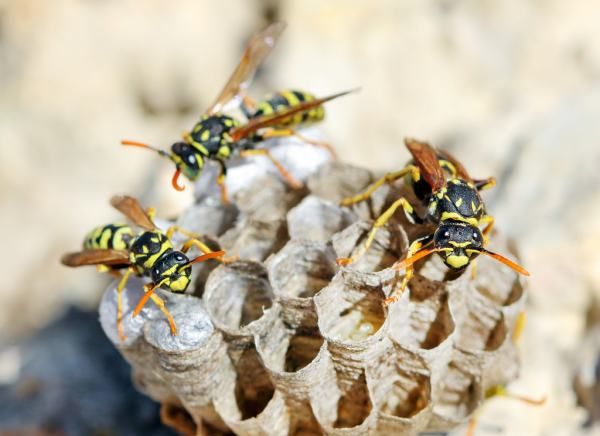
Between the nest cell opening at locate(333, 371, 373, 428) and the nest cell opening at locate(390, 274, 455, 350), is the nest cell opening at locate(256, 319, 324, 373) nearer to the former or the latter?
the nest cell opening at locate(333, 371, 373, 428)

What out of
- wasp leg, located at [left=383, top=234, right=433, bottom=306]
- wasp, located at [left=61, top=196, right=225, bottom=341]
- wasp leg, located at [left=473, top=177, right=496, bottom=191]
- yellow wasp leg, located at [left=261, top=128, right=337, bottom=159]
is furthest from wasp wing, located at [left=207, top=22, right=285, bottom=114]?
wasp leg, located at [left=383, top=234, right=433, bottom=306]

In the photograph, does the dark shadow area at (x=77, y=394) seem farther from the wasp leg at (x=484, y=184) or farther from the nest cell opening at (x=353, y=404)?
the wasp leg at (x=484, y=184)

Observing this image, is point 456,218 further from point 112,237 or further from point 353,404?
point 112,237

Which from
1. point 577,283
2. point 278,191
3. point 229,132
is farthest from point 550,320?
point 229,132

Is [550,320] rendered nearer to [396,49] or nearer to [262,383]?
[262,383]

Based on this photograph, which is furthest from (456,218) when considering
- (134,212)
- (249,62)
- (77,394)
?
(77,394)
